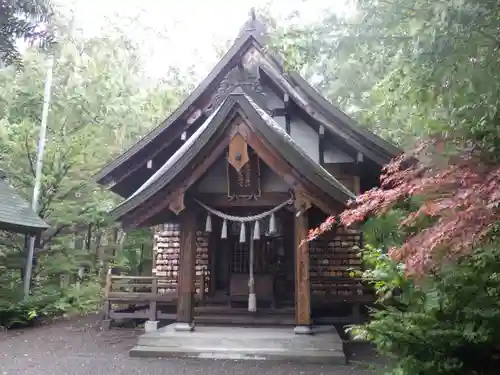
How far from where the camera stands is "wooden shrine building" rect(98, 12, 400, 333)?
25.0 feet

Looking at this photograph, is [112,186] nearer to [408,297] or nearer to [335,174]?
[335,174]

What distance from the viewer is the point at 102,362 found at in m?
6.83

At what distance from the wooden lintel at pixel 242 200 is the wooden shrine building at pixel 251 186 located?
2 centimetres

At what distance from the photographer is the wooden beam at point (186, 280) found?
7.72 metres

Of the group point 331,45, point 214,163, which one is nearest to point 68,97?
point 214,163

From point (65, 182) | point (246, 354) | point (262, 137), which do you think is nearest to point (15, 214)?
point (65, 182)

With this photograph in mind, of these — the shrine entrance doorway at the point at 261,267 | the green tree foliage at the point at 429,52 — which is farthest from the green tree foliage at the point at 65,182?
the green tree foliage at the point at 429,52

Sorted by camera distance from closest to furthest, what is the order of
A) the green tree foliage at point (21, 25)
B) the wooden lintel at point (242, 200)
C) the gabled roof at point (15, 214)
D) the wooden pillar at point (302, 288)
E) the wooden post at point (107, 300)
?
the green tree foliage at point (21, 25), the wooden pillar at point (302, 288), the wooden lintel at point (242, 200), the wooden post at point (107, 300), the gabled roof at point (15, 214)

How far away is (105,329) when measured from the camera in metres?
9.98

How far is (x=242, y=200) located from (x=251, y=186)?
→ 329 mm

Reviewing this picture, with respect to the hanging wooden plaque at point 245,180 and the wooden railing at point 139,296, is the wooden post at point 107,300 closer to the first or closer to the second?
the wooden railing at point 139,296

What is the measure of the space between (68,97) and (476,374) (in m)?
15.1

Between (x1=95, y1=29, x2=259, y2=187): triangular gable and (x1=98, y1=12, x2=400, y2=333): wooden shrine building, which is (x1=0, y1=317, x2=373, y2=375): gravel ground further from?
(x1=95, y1=29, x2=259, y2=187): triangular gable

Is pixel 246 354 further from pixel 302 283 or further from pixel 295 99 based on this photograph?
pixel 295 99
